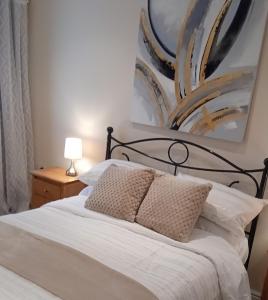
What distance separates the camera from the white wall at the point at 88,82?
239cm

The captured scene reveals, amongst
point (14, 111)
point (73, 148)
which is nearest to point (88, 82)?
point (73, 148)

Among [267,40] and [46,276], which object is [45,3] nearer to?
[267,40]

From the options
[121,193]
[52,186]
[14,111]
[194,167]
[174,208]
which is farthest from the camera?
[14,111]

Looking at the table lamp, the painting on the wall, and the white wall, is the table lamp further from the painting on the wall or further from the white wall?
the painting on the wall

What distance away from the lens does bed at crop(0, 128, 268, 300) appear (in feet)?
4.85

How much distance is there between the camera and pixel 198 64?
243 centimetres

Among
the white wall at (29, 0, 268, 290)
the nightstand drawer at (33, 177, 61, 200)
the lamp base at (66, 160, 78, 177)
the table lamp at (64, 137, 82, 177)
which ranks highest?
the white wall at (29, 0, 268, 290)

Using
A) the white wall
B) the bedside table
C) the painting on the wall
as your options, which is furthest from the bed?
the bedside table

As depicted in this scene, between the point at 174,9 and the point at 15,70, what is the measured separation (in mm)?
1814

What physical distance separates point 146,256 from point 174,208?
0.38 metres

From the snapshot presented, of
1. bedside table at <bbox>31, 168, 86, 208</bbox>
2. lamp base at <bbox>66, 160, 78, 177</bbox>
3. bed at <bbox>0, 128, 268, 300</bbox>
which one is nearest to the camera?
bed at <bbox>0, 128, 268, 300</bbox>

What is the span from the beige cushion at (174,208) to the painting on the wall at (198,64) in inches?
22.4

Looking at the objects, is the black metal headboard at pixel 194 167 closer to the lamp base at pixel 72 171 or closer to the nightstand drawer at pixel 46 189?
the lamp base at pixel 72 171

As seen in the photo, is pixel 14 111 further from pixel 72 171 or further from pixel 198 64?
pixel 198 64
